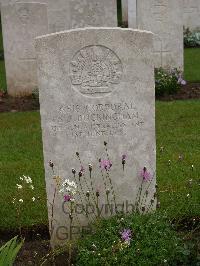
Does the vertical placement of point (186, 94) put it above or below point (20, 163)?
above

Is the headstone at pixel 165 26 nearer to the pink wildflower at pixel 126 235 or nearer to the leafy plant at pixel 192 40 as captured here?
the leafy plant at pixel 192 40

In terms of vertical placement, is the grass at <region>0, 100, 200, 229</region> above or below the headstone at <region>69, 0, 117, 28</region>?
below

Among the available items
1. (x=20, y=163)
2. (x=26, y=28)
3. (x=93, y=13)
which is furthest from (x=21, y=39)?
(x=20, y=163)

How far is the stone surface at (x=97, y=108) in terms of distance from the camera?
4090 millimetres

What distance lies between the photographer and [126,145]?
4.30 metres

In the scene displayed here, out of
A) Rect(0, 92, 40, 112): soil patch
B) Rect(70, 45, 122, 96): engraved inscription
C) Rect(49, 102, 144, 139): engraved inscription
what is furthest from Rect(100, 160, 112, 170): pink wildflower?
Rect(0, 92, 40, 112): soil patch

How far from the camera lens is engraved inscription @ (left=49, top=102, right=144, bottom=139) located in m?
4.20

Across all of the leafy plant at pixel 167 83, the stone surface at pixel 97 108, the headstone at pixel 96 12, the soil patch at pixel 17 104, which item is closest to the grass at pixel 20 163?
the soil patch at pixel 17 104

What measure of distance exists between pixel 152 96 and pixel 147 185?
663 mm

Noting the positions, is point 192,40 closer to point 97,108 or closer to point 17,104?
point 17,104

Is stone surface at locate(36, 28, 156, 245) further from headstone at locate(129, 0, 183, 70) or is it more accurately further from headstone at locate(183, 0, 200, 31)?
headstone at locate(183, 0, 200, 31)

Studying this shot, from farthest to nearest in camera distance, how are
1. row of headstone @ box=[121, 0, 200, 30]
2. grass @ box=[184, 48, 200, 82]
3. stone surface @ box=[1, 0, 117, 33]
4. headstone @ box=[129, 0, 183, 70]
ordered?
row of headstone @ box=[121, 0, 200, 30] < grass @ box=[184, 48, 200, 82] < stone surface @ box=[1, 0, 117, 33] < headstone @ box=[129, 0, 183, 70]

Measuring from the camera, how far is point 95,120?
4.24 meters

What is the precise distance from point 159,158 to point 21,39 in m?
4.38
